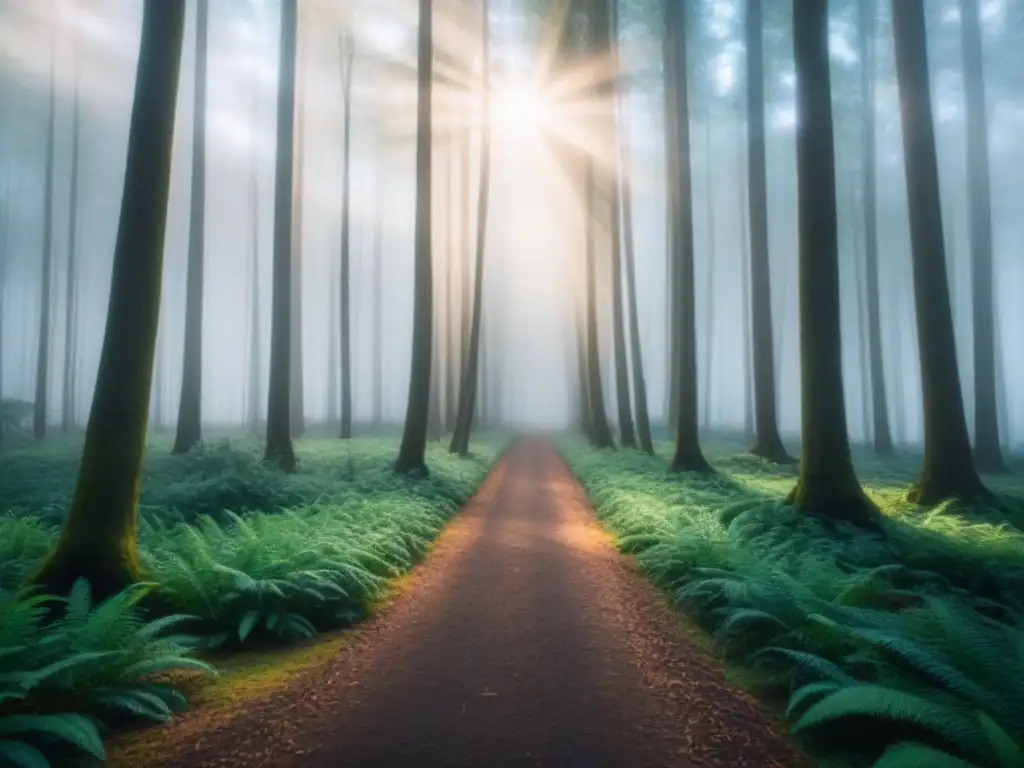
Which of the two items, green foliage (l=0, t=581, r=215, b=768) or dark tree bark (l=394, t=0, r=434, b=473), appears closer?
green foliage (l=0, t=581, r=215, b=768)

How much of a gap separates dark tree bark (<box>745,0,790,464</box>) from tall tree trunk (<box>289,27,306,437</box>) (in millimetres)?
14178

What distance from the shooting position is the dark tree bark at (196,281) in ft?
57.5

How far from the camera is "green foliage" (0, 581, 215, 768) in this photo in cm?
306

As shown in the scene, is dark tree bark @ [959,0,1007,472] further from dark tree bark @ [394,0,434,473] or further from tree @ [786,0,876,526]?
dark tree bark @ [394,0,434,473]

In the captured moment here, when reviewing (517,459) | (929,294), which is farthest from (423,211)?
(517,459)

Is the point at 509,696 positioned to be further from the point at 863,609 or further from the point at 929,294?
the point at 929,294

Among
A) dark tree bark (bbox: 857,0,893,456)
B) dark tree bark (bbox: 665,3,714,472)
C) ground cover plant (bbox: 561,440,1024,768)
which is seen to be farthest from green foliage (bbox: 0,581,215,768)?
dark tree bark (bbox: 857,0,893,456)

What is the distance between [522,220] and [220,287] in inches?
1254

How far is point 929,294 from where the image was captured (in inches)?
416

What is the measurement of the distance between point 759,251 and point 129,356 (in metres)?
18.8

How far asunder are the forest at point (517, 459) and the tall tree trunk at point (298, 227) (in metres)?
0.30

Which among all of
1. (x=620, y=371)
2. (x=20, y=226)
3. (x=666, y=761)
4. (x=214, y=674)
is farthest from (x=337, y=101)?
(x=666, y=761)

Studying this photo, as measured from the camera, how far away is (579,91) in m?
20.9

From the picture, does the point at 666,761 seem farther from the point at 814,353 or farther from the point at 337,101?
the point at 337,101
